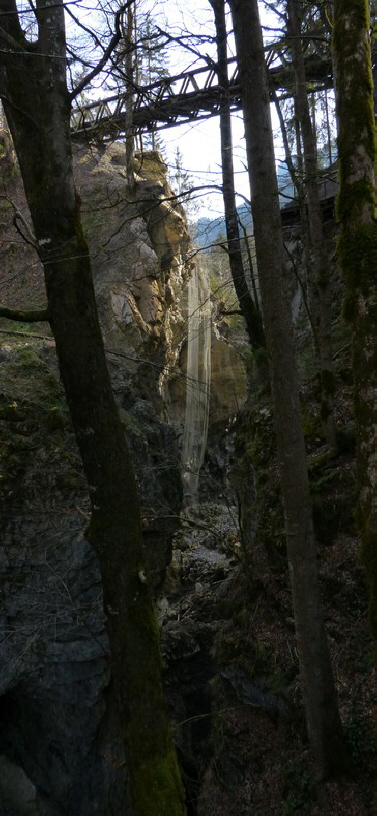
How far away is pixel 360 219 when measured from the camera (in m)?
3.46

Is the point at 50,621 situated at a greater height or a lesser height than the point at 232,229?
lesser

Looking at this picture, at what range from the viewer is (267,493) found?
7.67m

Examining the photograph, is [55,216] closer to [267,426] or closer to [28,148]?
[28,148]

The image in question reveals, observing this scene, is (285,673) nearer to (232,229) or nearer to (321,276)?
(321,276)

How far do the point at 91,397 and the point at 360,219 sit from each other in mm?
2269

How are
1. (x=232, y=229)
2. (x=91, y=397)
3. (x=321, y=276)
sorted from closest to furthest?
(x=91, y=397) < (x=321, y=276) < (x=232, y=229)

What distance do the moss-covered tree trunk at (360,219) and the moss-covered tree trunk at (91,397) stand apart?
1817mm

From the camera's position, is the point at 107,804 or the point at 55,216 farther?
the point at 107,804

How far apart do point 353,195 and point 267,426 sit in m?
5.42

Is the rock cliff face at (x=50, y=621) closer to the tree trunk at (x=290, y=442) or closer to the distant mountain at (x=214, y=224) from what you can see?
the distant mountain at (x=214, y=224)

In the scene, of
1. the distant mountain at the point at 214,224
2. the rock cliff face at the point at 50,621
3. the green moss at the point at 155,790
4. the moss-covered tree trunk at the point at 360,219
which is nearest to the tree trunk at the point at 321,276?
the distant mountain at the point at 214,224

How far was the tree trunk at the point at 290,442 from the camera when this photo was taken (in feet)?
14.7

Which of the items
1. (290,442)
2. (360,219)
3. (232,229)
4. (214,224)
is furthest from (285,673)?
(232,229)

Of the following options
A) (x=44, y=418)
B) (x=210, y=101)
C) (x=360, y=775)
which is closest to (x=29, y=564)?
(x=44, y=418)
